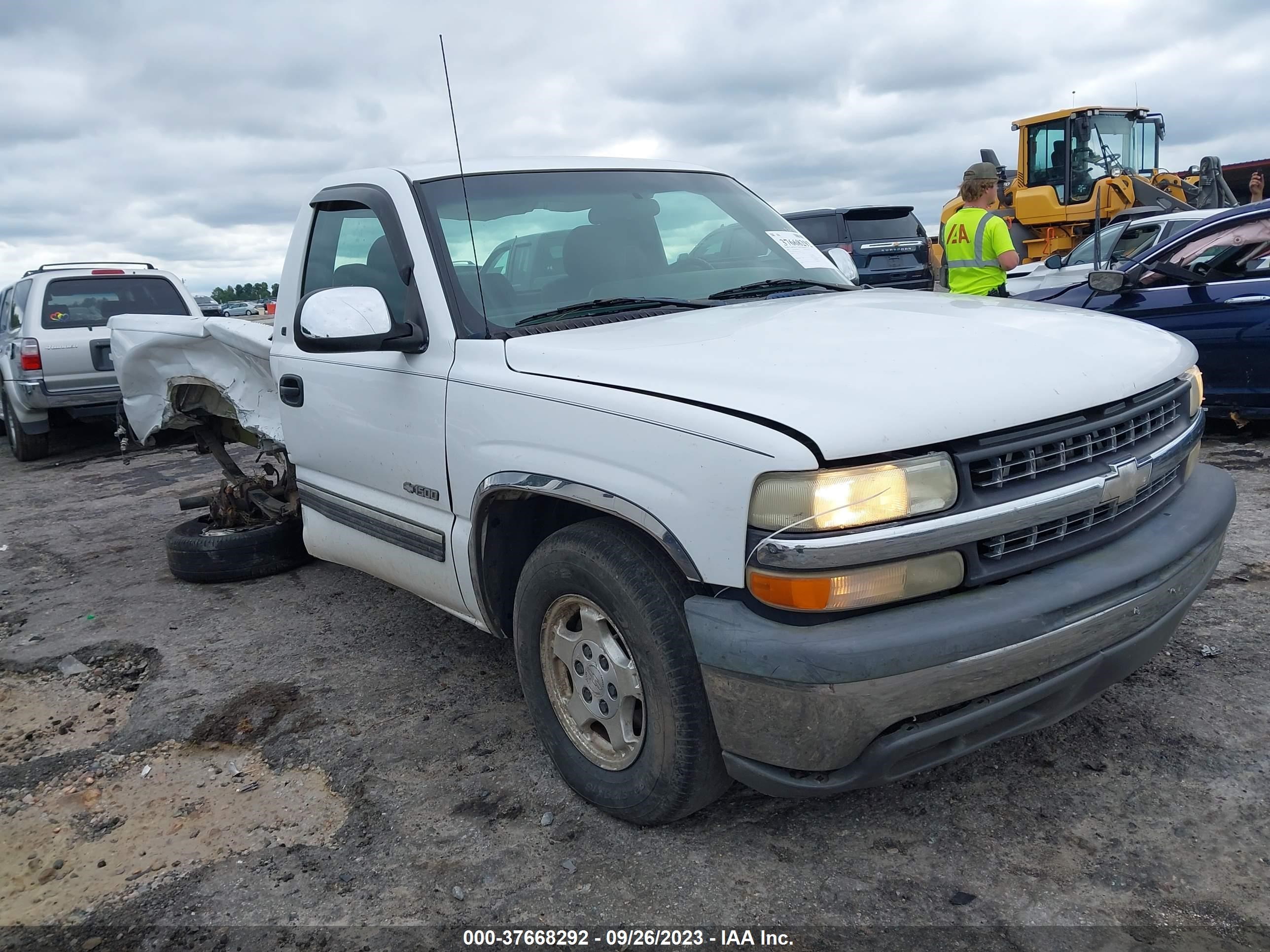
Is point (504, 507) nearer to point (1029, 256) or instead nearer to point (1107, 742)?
point (1107, 742)

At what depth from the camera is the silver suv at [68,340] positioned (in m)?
9.66

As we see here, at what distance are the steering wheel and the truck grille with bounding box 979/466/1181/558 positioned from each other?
1575 millimetres

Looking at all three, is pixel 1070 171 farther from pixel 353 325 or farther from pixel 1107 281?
pixel 353 325

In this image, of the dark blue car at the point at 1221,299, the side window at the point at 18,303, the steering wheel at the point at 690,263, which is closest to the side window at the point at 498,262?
the steering wheel at the point at 690,263

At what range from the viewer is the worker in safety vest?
285 inches

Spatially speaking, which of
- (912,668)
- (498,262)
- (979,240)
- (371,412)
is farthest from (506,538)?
(979,240)

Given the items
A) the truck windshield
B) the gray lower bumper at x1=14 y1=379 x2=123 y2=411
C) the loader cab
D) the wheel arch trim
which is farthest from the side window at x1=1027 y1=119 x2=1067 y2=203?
the wheel arch trim

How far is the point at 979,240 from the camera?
7.30 metres

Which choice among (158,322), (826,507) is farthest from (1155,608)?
(158,322)

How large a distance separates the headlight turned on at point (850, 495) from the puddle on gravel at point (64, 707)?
9.05 feet

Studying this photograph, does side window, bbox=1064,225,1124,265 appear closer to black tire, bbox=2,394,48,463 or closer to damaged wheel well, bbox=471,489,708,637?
damaged wheel well, bbox=471,489,708,637

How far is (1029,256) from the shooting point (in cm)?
1591

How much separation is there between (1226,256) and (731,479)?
5.67 metres

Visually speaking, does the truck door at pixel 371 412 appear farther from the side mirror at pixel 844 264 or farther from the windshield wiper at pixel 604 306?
the side mirror at pixel 844 264
